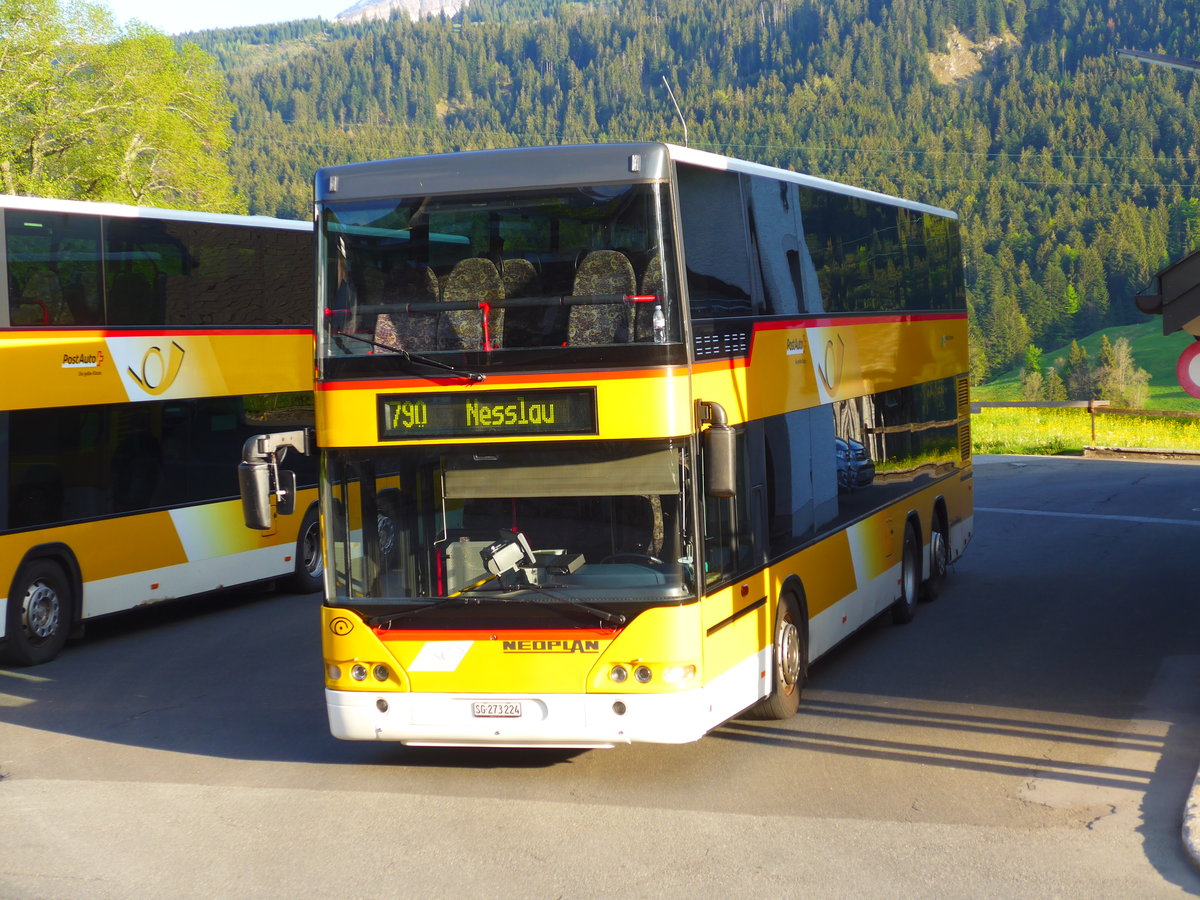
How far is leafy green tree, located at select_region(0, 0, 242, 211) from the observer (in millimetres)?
46000

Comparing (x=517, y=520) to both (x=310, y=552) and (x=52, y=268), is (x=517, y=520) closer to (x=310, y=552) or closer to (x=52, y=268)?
(x=52, y=268)

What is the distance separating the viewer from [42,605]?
1404cm

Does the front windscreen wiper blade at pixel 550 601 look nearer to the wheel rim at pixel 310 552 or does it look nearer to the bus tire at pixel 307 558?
the bus tire at pixel 307 558

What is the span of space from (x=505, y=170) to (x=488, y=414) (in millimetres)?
1463

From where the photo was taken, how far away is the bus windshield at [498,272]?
28.0 feet

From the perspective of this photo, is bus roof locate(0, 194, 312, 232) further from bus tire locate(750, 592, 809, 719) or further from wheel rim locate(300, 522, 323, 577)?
bus tire locate(750, 592, 809, 719)

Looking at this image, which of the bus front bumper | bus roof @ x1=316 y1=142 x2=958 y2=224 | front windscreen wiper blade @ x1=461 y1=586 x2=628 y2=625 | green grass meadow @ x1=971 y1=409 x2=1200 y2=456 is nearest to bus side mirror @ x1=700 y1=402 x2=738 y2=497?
front windscreen wiper blade @ x1=461 y1=586 x2=628 y2=625

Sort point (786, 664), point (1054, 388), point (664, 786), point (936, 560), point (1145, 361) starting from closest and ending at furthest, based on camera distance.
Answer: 1. point (664, 786)
2. point (786, 664)
3. point (936, 560)
4. point (1054, 388)
5. point (1145, 361)

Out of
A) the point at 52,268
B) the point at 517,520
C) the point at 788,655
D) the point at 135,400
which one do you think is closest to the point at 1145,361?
the point at 135,400

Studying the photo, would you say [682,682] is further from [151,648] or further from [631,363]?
[151,648]

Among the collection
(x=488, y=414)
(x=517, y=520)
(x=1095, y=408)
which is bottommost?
(x=1095, y=408)

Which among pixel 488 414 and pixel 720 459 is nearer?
pixel 720 459

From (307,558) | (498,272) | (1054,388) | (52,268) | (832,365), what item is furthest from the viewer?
(1054,388)

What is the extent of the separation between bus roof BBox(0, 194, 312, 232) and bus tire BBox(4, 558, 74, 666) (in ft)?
11.2
